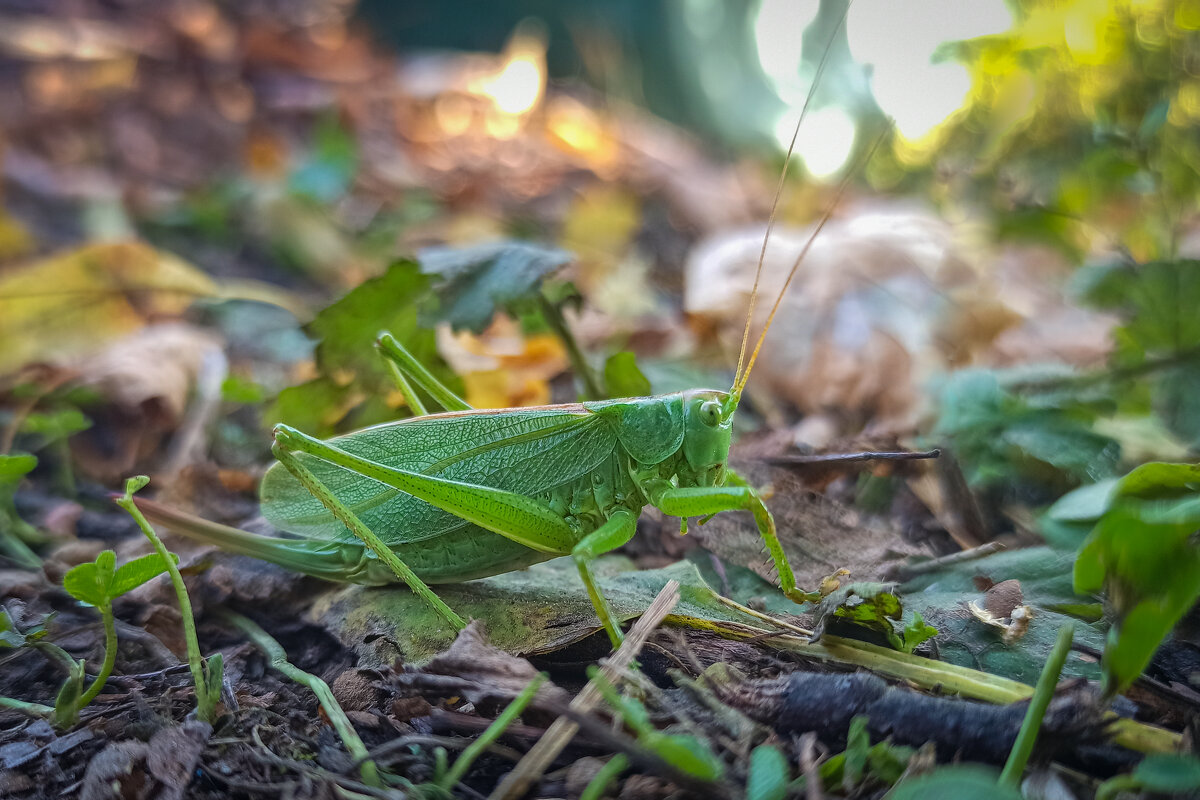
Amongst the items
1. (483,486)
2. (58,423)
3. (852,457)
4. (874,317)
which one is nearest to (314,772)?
(483,486)

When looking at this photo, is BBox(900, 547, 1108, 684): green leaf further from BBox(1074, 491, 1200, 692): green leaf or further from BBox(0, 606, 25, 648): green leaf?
BBox(0, 606, 25, 648): green leaf

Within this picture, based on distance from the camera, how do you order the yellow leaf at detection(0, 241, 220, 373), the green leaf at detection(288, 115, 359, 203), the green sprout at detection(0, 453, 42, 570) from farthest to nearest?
the green leaf at detection(288, 115, 359, 203), the yellow leaf at detection(0, 241, 220, 373), the green sprout at detection(0, 453, 42, 570)

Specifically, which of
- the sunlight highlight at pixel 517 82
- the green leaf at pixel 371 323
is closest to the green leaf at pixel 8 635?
the green leaf at pixel 371 323

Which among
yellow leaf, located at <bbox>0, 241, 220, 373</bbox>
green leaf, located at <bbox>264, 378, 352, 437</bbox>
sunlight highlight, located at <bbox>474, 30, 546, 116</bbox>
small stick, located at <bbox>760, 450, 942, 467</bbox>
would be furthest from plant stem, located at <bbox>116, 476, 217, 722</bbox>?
sunlight highlight, located at <bbox>474, 30, 546, 116</bbox>

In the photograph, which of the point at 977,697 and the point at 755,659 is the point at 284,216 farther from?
the point at 977,697

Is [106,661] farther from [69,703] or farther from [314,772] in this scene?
[314,772]

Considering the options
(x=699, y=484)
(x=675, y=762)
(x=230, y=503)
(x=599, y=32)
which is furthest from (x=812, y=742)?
(x=599, y=32)

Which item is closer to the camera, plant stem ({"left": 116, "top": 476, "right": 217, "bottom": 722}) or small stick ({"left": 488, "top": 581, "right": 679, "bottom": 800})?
small stick ({"left": 488, "top": 581, "right": 679, "bottom": 800})

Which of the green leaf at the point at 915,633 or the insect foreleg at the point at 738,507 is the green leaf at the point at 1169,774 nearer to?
the green leaf at the point at 915,633
